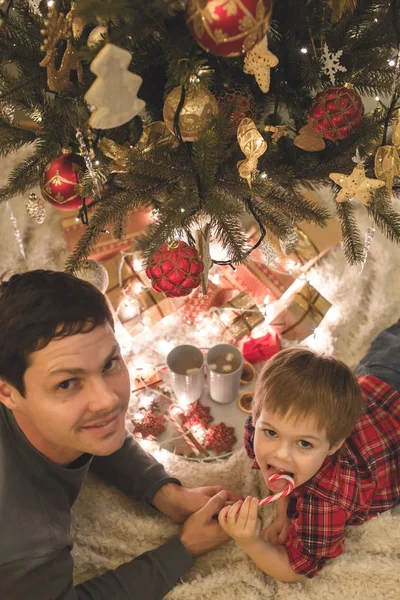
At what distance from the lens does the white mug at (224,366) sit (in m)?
1.41

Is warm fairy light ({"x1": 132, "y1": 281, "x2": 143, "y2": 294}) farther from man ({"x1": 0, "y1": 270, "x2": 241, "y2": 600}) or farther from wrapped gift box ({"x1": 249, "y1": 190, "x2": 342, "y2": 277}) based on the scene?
man ({"x1": 0, "y1": 270, "x2": 241, "y2": 600})

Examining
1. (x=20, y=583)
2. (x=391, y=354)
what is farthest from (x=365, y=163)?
(x=20, y=583)

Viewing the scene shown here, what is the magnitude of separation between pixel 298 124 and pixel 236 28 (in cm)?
48

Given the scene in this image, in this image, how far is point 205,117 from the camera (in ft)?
2.75

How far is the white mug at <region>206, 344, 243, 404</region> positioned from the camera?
1407mm

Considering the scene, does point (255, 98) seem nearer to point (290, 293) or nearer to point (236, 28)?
point (236, 28)

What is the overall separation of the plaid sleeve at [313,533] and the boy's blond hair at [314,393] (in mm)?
142

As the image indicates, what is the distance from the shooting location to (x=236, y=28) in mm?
640

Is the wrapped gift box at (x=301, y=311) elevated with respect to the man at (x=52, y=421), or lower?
lower

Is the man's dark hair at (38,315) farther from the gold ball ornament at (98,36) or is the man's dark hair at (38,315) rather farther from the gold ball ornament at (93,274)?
the gold ball ornament at (98,36)

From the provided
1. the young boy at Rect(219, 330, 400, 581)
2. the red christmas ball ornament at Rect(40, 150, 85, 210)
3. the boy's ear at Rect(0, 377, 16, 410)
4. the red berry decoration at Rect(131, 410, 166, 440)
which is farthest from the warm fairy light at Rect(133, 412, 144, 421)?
the red christmas ball ornament at Rect(40, 150, 85, 210)

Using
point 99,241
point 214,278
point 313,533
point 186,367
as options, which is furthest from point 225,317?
point 313,533

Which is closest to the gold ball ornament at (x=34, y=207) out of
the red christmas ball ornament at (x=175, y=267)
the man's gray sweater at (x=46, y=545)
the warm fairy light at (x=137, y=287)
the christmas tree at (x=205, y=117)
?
the christmas tree at (x=205, y=117)

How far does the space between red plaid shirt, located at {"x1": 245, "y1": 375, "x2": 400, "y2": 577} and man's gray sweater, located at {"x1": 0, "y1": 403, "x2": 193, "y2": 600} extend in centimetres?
27
